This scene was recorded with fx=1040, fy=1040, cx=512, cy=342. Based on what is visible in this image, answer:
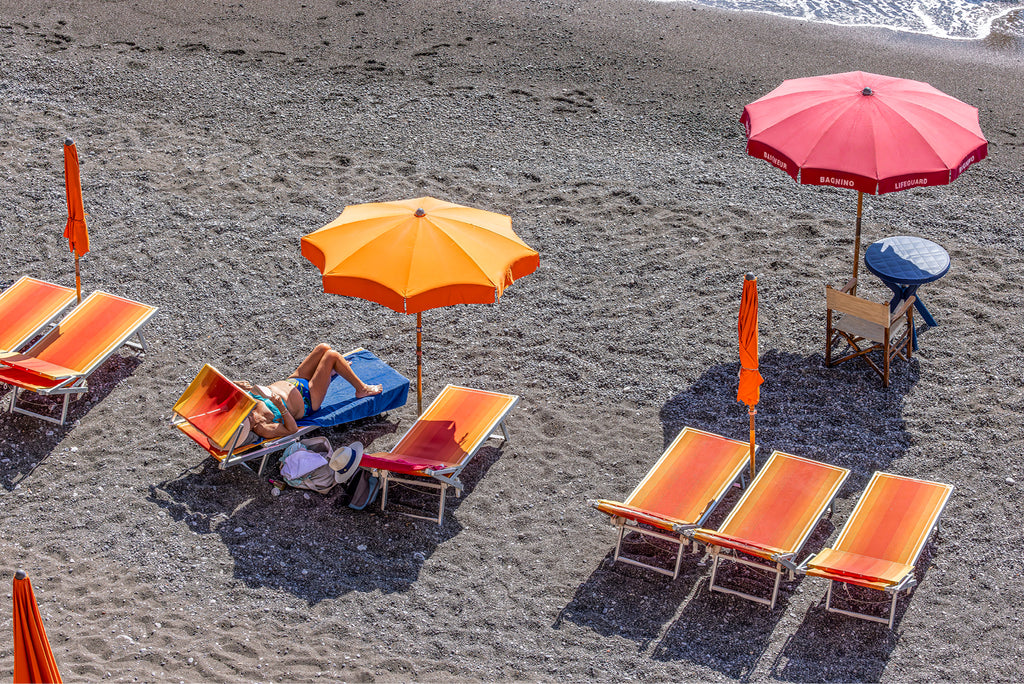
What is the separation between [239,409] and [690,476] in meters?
3.60

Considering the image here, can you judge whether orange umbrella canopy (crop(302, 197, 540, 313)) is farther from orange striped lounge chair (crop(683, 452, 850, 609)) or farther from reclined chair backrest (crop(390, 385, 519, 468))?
orange striped lounge chair (crop(683, 452, 850, 609))

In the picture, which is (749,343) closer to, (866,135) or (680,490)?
(680,490)

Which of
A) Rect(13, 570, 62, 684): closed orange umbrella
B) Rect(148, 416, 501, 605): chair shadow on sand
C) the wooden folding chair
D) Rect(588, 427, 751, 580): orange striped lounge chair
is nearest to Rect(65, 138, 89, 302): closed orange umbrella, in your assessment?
Rect(148, 416, 501, 605): chair shadow on sand

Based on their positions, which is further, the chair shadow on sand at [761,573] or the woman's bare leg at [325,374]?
the woman's bare leg at [325,374]

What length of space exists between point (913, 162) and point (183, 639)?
22.5ft

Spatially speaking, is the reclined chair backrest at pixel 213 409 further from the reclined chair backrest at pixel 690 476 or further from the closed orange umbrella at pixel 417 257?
the reclined chair backrest at pixel 690 476

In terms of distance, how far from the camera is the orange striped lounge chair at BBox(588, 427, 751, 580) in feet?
24.4

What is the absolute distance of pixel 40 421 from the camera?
9.05 metres

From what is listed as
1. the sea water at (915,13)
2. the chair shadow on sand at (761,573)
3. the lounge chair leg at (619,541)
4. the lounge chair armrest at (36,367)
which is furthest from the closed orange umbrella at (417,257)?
the sea water at (915,13)

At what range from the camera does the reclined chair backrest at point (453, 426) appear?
27.0 feet

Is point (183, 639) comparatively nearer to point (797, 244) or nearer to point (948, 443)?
point (948, 443)

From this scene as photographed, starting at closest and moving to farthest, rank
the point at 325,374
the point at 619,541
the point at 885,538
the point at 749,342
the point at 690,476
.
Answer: the point at 885,538 → the point at 749,342 → the point at 619,541 → the point at 690,476 → the point at 325,374

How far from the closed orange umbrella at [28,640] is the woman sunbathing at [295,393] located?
139 inches

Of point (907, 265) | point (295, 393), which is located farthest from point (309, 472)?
point (907, 265)
